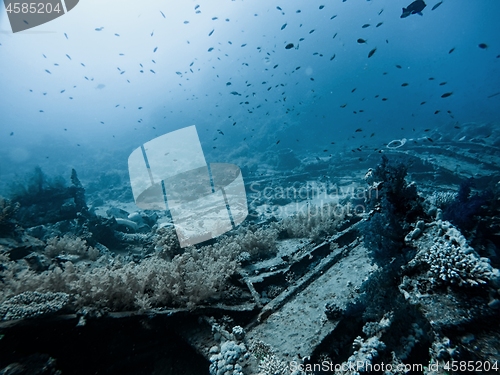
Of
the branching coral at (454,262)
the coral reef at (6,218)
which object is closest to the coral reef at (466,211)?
the branching coral at (454,262)

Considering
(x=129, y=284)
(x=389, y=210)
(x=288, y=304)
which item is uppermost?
(x=389, y=210)

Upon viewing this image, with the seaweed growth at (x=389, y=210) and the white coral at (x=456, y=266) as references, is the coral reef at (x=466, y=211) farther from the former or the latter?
the white coral at (x=456, y=266)

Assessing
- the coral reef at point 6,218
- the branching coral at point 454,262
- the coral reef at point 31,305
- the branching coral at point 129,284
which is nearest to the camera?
the branching coral at point 454,262

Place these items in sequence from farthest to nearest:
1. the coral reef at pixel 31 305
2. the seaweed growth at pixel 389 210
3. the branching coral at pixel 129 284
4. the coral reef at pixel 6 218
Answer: the coral reef at pixel 6 218 → the seaweed growth at pixel 389 210 → the branching coral at pixel 129 284 → the coral reef at pixel 31 305

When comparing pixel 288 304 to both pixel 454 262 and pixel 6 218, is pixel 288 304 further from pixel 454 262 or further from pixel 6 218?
pixel 6 218

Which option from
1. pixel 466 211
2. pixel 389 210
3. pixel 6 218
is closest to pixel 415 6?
pixel 466 211

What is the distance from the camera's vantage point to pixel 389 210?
155 inches

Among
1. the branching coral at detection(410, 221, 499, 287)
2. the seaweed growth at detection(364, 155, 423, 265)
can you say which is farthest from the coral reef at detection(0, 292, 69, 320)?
the branching coral at detection(410, 221, 499, 287)

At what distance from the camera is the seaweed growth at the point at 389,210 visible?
3723mm

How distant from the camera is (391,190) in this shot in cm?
442

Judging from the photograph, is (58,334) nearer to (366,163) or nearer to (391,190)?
(391,190)

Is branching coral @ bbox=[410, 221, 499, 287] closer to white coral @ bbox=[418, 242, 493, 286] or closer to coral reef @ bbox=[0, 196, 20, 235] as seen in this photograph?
white coral @ bbox=[418, 242, 493, 286]

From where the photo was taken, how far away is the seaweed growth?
3.72 m

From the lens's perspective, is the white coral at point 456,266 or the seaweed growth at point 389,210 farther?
the seaweed growth at point 389,210
